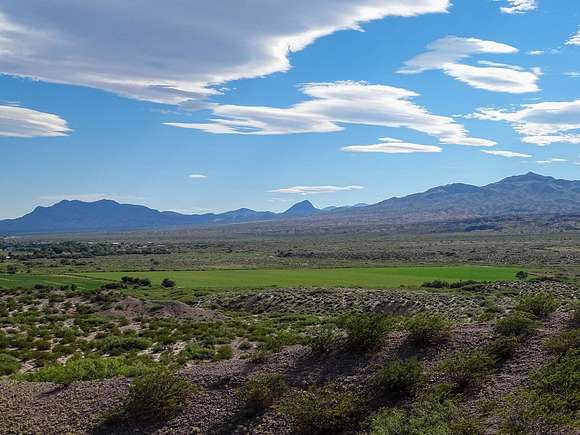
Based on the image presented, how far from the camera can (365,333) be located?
16.2 meters

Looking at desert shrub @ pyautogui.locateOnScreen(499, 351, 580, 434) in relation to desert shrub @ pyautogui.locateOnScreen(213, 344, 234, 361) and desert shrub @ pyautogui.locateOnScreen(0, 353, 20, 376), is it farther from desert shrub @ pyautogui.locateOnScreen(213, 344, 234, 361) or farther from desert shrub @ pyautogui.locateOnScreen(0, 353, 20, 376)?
desert shrub @ pyautogui.locateOnScreen(0, 353, 20, 376)

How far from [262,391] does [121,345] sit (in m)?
15.4

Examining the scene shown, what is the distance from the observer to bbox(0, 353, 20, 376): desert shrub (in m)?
21.9

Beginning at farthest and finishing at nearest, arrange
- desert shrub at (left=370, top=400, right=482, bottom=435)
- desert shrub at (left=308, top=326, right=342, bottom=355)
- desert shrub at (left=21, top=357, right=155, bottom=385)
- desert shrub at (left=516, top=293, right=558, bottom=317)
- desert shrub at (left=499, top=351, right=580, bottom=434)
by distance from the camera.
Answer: desert shrub at (left=21, top=357, right=155, bottom=385) < desert shrub at (left=516, top=293, right=558, bottom=317) < desert shrub at (left=308, top=326, right=342, bottom=355) < desert shrub at (left=370, top=400, right=482, bottom=435) < desert shrub at (left=499, top=351, right=580, bottom=434)

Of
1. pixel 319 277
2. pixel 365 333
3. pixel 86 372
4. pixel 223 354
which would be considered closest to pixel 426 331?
pixel 365 333

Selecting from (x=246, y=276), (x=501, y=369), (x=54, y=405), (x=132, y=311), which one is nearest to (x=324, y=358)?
(x=501, y=369)

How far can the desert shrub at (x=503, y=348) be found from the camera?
14.5m

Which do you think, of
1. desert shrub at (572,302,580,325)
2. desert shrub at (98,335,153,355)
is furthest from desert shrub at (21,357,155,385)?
A: desert shrub at (572,302,580,325)

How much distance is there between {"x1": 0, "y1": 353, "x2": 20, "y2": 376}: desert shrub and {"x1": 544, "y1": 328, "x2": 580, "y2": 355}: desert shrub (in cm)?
2031

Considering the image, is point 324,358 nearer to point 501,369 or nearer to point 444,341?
point 444,341

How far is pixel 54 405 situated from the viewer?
15.6 metres

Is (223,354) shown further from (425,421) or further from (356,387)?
(425,421)

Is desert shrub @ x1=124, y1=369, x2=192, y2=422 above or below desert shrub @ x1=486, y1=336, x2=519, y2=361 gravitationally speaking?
below

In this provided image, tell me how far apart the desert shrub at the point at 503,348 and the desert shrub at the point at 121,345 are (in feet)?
60.6
